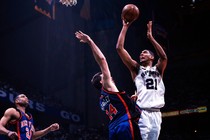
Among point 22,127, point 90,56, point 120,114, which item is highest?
point 90,56

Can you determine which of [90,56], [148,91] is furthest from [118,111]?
[90,56]

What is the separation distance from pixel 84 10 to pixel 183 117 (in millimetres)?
8016

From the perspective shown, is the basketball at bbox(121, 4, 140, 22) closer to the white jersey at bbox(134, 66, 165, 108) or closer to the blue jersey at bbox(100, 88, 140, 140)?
the white jersey at bbox(134, 66, 165, 108)

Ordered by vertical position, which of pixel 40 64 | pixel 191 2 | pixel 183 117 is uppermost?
pixel 191 2

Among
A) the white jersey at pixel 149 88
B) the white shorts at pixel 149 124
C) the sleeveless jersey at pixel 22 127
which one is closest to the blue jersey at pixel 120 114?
the white shorts at pixel 149 124

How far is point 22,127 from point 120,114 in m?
2.51

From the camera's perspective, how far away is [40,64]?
66.8 feet

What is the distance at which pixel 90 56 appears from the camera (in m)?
21.5

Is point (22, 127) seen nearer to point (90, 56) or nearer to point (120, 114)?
point (120, 114)

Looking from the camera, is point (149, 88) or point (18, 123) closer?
point (149, 88)

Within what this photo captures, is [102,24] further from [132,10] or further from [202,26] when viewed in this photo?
[132,10]

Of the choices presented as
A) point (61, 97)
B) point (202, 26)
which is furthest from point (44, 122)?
point (202, 26)

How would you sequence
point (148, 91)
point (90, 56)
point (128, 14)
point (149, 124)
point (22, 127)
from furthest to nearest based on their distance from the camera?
1. point (90, 56)
2. point (22, 127)
3. point (128, 14)
4. point (148, 91)
5. point (149, 124)

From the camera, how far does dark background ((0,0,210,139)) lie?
65.4 ft
